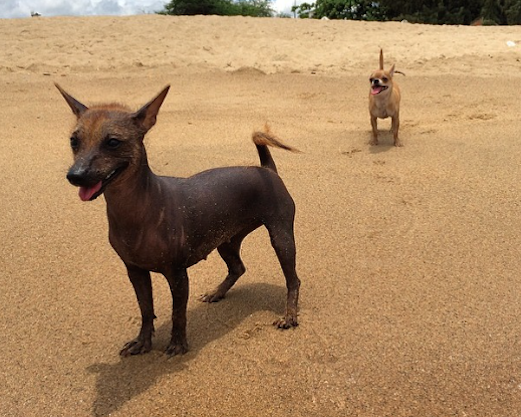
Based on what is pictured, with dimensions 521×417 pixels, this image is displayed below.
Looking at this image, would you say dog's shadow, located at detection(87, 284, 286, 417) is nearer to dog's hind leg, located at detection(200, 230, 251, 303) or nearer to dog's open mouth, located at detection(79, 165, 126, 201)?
dog's hind leg, located at detection(200, 230, 251, 303)

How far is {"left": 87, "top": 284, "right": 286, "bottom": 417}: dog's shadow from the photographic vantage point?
2.78 m

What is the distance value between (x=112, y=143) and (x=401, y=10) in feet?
83.2

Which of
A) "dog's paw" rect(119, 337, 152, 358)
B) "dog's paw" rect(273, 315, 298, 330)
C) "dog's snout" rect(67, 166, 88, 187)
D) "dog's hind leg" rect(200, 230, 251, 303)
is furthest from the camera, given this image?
"dog's hind leg" rect(200, 230, 251, 303)

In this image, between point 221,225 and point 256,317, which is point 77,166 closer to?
point 221,225

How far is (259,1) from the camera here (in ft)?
93.9

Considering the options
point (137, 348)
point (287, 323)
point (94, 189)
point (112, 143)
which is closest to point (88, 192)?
point (94, 189)

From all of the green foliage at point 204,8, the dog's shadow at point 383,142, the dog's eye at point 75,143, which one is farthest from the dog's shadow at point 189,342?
the green foliage at point 204,8

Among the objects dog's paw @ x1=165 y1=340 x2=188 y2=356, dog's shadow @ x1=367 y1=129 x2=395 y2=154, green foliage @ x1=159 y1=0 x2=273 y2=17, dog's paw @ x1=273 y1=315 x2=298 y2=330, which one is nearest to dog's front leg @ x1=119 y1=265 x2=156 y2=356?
dog's paw @ x1=165 y1=340 x2=188 y2=356

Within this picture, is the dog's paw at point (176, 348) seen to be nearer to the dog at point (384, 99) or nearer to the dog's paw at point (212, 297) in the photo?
the dog's paw at point (212, 297)

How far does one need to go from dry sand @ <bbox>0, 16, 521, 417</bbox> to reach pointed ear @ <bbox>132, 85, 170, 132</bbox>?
1.35 meters

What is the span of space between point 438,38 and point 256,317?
11.6 meters

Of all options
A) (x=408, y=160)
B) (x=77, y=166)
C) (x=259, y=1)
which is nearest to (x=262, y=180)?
(x=77, y=166)

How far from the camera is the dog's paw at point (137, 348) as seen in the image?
3.06 metres

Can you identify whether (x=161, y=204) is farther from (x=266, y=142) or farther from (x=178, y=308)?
(x=266, y=142)
